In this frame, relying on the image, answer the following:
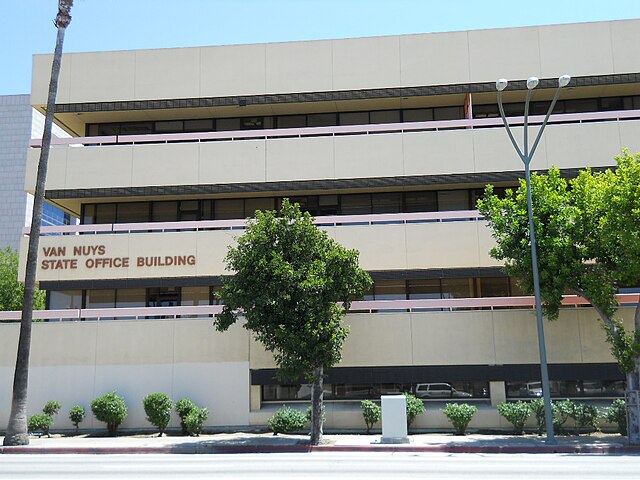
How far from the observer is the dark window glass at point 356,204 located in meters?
27.9

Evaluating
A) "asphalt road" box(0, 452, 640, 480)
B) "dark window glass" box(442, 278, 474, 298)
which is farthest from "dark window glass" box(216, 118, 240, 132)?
"asphalt road" box(0, 452, 640, 480)

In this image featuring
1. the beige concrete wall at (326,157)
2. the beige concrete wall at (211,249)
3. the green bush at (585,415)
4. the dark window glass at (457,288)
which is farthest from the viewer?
the dark window glass at (457,288)

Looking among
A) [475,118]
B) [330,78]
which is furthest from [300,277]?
[475,118]

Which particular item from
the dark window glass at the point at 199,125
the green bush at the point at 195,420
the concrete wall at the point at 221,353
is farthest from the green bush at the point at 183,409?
the dark window glass at the point at 199,125

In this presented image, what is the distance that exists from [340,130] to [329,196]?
3.02 m

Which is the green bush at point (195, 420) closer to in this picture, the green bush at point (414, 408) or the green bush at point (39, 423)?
the green bush at point (39, 423)

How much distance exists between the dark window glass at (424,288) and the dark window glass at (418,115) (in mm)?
7277

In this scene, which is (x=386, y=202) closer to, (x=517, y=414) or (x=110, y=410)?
(x=517, y=414)

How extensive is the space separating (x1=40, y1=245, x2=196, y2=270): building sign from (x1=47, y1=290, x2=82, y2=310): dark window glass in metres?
1.57

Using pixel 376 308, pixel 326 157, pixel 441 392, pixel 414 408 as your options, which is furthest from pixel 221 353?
pixel 326 157

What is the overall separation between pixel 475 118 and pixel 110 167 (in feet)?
51.4

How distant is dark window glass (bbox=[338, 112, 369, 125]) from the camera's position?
28969 millimetres

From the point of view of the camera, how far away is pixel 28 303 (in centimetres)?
2177

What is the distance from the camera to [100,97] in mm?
28016
